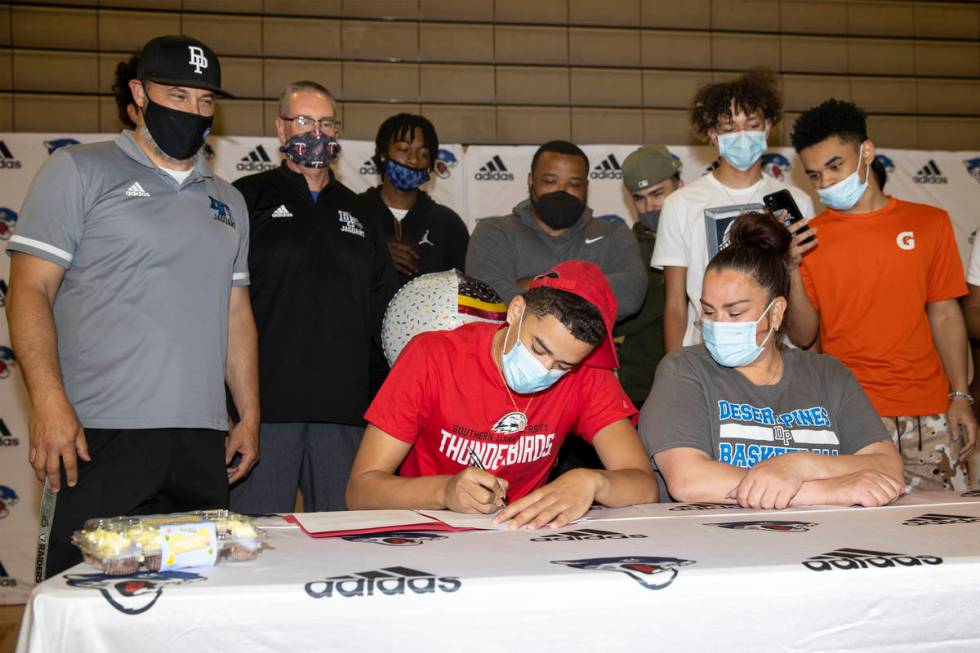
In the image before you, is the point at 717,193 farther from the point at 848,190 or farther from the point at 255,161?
the point at 255,161

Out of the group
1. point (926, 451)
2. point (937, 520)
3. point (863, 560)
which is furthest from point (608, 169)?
point (863, 560)

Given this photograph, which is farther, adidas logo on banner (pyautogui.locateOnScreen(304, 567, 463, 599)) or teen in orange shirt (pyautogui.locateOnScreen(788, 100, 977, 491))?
teen in orange shirt (pyautogui.locateOnScreen(788, 100, 977, 491))

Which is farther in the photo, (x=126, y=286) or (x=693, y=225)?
(x=693, y=225)

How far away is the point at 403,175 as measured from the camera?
11.8 feet

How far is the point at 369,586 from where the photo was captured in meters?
1.17

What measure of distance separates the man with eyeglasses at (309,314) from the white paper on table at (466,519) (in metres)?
1.02

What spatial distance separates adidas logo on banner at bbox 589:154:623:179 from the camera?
5.07m

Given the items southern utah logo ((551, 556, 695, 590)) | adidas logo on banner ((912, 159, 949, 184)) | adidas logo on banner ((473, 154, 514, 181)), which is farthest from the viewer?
adidas logo on banner ((912, 159, 949, 184))

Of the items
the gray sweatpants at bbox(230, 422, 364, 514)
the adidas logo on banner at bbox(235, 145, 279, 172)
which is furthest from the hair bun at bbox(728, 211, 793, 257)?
the adidas logo on banner at bbox(235, 145, 279, 172)

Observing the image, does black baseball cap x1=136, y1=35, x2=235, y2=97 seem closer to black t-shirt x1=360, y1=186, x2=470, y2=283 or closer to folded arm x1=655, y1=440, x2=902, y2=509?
black t-shirt x1=360, y1=186, x2=470, y2=283

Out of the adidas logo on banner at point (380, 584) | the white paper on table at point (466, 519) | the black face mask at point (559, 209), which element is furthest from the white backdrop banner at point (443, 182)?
the adidas logo on banner at point (380, 584)

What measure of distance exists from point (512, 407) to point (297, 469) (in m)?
0.93

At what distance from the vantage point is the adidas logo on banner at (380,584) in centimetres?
115

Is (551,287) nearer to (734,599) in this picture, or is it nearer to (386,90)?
(734,599)
